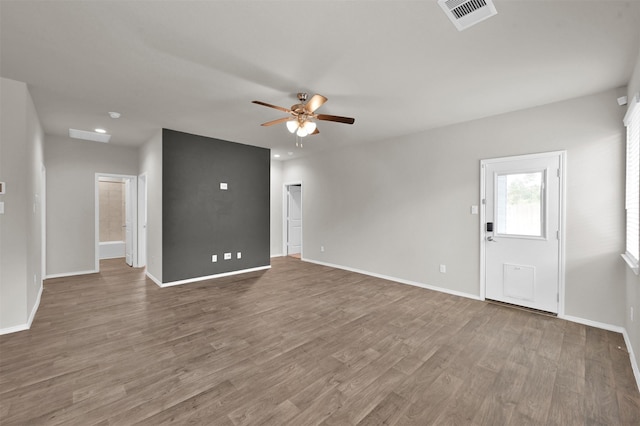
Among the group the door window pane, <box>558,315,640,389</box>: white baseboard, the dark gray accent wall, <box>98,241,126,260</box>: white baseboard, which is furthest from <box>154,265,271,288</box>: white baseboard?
<box>558,315,640,389</box>: white baseboard

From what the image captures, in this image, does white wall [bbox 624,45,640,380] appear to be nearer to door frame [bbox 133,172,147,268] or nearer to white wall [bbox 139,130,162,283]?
white wall [bbox 139,130,162,283]

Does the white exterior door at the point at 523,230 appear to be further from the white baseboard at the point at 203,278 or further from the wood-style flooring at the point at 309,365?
the white baseboard at the point at 203,278

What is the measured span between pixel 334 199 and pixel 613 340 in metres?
4.72

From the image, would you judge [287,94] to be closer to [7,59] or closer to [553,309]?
[7,59]

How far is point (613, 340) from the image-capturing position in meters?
2.88

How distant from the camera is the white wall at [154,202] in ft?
15.8

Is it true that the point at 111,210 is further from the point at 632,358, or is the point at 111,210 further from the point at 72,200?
the point at 632,358

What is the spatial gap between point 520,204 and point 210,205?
5141 mm

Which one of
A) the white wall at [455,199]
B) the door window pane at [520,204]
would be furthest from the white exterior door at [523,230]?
the white wall at [455,199]

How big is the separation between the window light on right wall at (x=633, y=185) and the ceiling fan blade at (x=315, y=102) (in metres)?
2.71

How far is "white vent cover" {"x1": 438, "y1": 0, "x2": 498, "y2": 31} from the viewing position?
1.83 meters

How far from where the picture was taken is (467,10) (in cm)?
190

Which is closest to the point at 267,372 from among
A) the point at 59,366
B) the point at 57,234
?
the point at 59,366

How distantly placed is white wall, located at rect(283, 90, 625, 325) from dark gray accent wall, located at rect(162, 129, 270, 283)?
1.45m
